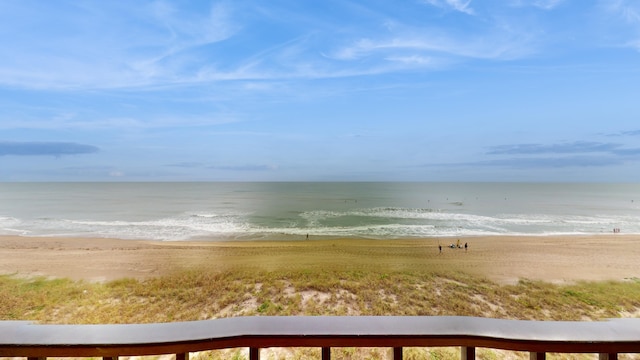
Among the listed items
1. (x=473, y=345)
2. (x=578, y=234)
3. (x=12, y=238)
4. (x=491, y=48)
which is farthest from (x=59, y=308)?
(x=578, y=234)

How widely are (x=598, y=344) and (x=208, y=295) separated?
21.5 feet

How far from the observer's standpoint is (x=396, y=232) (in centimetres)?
2152

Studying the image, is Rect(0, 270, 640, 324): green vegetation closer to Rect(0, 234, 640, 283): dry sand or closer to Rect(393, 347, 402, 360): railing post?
Rect(0, 234, 640, 283): dry sand

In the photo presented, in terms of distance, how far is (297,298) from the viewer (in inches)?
243

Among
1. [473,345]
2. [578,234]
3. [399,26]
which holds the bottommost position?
[578,234]

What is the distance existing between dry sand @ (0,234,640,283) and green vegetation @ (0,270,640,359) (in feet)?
6.59

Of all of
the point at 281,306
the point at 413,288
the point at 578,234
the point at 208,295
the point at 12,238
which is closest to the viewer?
the point at 281,306

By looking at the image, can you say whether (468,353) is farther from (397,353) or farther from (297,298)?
(297,298)

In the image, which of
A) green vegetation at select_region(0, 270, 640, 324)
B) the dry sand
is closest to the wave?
the dry sand

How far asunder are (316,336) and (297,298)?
5521 millimetres

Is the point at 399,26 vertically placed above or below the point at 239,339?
above

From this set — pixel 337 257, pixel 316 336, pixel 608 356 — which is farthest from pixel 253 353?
pixel 337 257

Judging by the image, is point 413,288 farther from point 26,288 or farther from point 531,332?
point 26,288

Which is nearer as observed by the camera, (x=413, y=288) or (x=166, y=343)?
(x=166, y=343)
